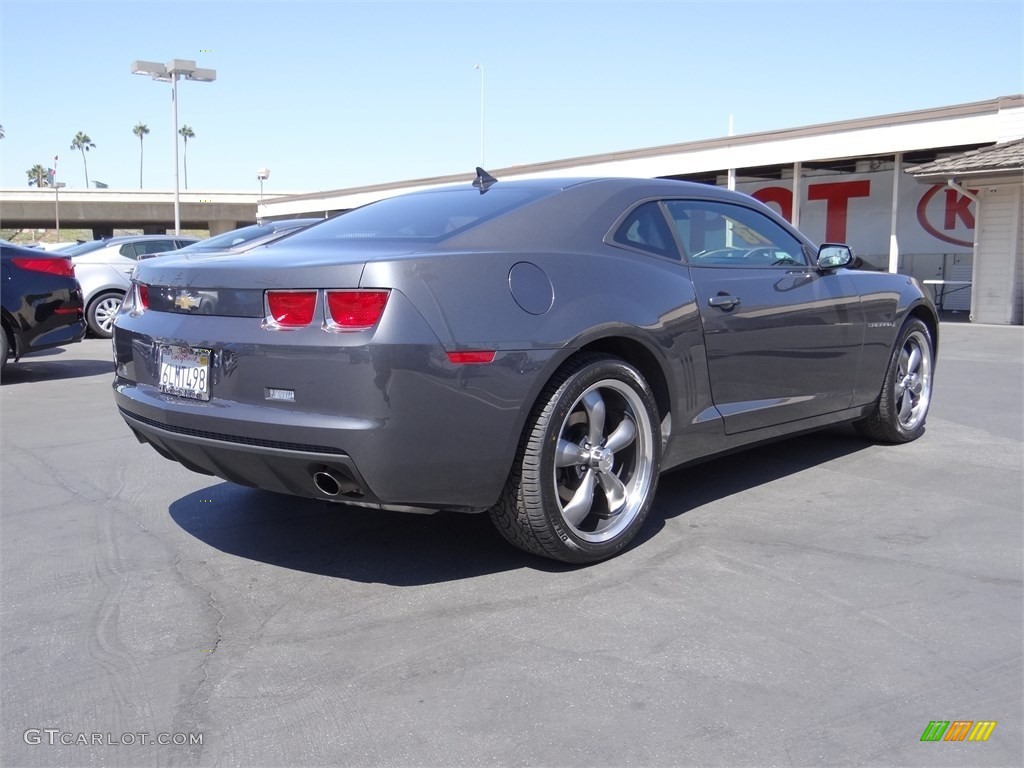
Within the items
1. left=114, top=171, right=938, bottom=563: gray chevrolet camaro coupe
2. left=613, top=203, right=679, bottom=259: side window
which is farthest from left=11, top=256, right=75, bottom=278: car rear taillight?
left=613, top=203, right=679, bottom=259: side window

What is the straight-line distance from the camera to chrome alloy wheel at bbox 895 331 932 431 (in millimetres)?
6043

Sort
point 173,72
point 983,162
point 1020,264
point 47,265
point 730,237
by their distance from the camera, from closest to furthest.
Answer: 1. point 730,237
2. point 47,265
3. point 983,162
4. point 1020,264
5. point 173,72

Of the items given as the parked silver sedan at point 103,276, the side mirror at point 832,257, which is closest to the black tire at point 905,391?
the side mirror at point 832,257

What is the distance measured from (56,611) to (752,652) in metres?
2.34

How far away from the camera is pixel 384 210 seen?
443 centimetres

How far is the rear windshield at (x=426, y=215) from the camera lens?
382 cm

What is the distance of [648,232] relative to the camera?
424 centimetres

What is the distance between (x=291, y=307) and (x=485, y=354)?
67cm

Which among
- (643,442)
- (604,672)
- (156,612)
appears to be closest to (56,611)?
(156,612)

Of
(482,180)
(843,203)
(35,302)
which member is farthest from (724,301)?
(843,203)

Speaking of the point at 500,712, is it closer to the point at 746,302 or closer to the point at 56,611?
the point at 56,611

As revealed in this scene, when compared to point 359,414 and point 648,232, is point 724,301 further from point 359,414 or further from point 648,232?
point 359,414

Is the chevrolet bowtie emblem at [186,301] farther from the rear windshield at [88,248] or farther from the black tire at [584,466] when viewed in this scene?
the rear windshield at [88,248]

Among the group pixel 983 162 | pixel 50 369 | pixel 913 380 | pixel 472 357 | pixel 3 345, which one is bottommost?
pixel 50 369
